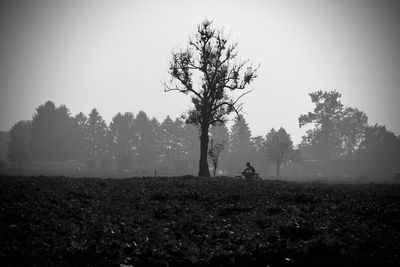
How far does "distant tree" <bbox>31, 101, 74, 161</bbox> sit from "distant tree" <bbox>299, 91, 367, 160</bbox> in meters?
73.3

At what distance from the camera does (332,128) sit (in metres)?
95.3

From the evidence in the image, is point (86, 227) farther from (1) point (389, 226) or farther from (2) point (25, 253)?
(1) point (389, 226)

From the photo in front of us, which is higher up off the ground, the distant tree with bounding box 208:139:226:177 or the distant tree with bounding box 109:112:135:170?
the distant tree with bounding box 109:112:135:170

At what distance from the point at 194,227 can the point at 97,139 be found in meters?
88.9

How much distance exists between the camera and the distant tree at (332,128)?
311 ft

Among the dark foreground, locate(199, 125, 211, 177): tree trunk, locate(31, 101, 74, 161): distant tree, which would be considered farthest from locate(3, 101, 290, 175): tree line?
the dark foreground

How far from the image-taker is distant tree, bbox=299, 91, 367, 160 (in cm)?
9475

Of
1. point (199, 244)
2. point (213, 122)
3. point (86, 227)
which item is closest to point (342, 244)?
point (199, 244)

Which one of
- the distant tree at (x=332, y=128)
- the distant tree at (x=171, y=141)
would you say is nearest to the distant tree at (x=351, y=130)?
the distant tree at (x=332, y=128)

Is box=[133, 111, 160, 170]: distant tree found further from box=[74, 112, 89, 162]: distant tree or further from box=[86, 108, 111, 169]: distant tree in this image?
box=[74, 112, 89, 162]: distant tree

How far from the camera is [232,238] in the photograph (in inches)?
305

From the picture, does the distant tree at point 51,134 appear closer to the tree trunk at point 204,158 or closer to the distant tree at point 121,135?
the distant tree at point 121,135

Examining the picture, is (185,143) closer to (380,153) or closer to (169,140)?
(169,140)

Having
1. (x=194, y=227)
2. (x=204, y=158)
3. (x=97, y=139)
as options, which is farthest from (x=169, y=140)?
(x=194, y=227)
